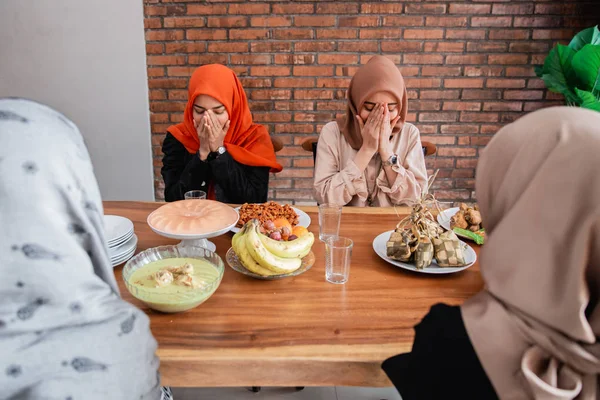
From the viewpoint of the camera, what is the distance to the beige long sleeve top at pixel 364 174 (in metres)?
1.77

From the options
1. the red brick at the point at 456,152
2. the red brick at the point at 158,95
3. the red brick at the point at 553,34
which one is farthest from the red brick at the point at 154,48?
the red brick at the point at 553,34

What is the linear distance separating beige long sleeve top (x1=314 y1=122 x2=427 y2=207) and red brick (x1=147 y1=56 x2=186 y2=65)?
50.0 inches

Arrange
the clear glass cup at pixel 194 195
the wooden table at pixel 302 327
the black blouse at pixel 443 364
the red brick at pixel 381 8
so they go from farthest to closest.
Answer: the red brick at pixel 381 8 < the clear glass cup at pixel 194 195 < the wooden table at pixel 302 327 < the black blouse at pixel 443 364

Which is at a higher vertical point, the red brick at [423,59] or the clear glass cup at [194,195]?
the red brick at [423,59]

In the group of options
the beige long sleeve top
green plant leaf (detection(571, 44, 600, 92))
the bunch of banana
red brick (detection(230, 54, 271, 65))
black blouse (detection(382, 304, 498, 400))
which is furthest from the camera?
red brick (detection(230, 54, 271, 65))

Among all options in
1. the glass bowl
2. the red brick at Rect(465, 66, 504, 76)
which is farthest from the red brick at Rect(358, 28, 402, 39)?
the glass bowl

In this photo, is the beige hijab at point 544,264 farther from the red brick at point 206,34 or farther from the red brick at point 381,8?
the red brick at point 206,34

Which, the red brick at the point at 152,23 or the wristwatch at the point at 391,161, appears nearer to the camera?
the wristwatch at the point at 391,161

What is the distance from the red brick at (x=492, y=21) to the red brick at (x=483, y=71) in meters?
0.25

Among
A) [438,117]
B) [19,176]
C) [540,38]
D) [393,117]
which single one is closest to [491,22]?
[540,38]

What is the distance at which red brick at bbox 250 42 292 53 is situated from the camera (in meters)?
2.68

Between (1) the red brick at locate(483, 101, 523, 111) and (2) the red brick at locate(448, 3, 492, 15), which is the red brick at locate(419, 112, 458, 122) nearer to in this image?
(1) the red brick at locate(483, 101, 523, 111)

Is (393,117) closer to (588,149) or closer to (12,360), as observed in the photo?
(588,149)

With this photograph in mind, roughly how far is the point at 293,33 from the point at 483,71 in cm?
121
